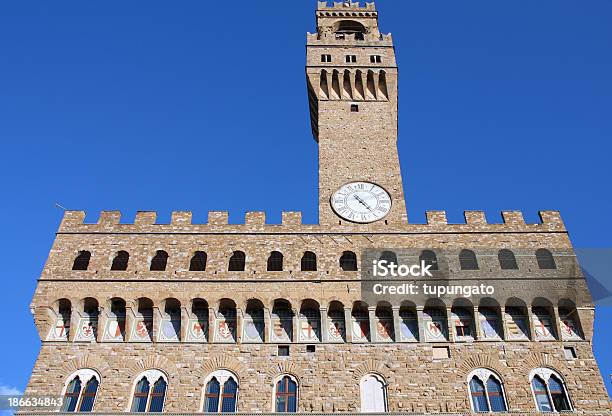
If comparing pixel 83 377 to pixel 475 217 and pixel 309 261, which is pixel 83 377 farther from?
pixel 475 217

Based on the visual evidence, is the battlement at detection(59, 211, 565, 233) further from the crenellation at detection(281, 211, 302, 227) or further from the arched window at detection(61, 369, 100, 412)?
the arched window at detection(61, 369, 100, 412)

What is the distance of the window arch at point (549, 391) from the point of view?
63.5ft

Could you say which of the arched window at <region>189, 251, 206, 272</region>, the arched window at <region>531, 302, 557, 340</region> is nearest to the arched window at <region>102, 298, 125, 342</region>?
the arched window at <region>189, 251, 206, 272</region>

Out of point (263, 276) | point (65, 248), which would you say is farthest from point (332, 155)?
point (65, 248)

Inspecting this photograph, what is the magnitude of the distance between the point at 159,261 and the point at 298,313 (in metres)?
5.30

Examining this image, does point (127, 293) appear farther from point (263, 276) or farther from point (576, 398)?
point (576, 398)

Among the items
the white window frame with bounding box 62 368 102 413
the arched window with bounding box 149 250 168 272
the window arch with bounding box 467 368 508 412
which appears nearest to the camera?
the window arch with bounding box 467 368 508 412

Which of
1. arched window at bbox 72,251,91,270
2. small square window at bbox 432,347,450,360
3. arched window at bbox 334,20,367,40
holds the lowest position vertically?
small square window at bbox 432,347,450,360

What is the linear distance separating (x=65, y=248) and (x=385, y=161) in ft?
41.0

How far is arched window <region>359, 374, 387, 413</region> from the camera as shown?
1927cm

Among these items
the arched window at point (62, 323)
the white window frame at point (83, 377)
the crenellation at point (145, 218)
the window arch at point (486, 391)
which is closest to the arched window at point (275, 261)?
the crenellation at point (145, 218)

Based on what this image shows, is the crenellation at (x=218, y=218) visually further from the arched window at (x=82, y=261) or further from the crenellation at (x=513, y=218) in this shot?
the crenellation at (x=513, y=218)

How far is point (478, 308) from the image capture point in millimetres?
21312

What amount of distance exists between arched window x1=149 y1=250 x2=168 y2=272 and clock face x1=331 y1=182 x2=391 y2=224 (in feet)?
20.9
